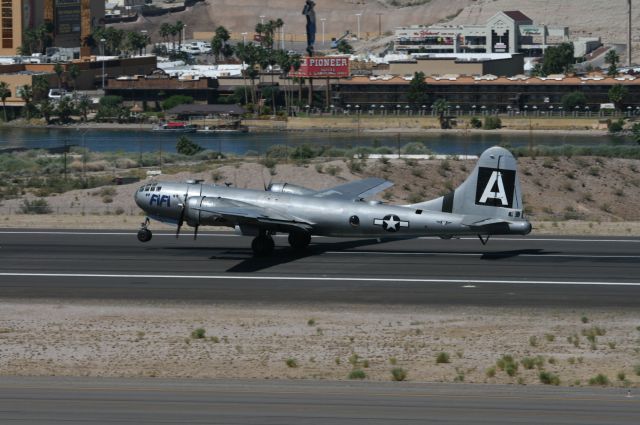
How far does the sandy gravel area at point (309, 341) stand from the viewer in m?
29.8

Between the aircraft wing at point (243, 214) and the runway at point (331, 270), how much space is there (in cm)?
150

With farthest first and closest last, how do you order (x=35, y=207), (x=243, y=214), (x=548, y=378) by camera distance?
(x=35, y=207)
(x=243, y=214)
(x=548, y=378)

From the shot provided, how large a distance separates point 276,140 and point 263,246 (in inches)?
5148

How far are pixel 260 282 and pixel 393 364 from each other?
12969mm

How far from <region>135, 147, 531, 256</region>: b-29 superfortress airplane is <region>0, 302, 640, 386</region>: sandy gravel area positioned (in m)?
8.04

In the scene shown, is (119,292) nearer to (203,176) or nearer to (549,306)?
(549,306)

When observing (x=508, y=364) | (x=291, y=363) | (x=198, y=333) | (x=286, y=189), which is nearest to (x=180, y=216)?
(x=286, y=189)

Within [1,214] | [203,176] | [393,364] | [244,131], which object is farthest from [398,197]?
[244,131]

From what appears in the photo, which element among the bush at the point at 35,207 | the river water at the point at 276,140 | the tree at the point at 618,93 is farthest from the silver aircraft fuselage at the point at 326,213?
the tree at the point at 618,93

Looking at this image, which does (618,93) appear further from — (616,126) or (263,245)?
(263,245)

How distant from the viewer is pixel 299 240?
49156mm

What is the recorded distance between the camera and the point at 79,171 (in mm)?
99250

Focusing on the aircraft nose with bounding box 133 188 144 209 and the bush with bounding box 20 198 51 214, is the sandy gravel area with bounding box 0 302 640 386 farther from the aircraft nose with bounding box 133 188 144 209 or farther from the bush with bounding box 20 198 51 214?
the bush with bounding box 20 198 51 214

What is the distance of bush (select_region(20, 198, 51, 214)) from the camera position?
69375 mm
